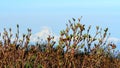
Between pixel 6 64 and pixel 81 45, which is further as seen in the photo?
pixel 6 64

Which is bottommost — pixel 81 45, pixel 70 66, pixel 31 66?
pixel 31 66

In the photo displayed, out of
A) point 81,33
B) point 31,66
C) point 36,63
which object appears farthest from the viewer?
point 31,66

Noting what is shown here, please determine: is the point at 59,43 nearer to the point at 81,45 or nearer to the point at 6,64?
the point at 81,45

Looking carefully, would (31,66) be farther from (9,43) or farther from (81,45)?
(81,45)

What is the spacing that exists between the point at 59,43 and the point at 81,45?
35 cm

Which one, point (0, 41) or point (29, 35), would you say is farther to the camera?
point (0, 41)

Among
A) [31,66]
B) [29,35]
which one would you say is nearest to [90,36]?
[29,35]

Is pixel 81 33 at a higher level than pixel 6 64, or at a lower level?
higher

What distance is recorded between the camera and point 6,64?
671 centimetres

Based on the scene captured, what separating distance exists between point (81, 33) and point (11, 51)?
1.28 m

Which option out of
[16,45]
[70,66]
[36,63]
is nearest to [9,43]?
[16,45]

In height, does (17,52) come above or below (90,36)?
below

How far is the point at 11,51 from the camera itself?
21.5ft

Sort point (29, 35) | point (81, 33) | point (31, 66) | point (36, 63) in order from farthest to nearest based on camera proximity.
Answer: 1. point (31, 66)
2. point (36, 63)
3. point (29, 35)
4. point (81, 33)
